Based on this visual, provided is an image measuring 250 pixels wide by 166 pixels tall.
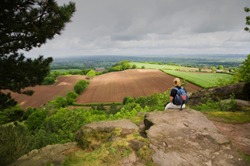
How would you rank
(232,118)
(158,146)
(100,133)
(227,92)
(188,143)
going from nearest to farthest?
(158,146) < (188,143) < (100,133) < (232,118) < (227,92)

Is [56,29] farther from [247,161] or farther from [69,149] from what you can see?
[247,161]

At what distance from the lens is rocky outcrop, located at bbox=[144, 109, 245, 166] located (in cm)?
348

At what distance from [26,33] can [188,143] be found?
9.08 m

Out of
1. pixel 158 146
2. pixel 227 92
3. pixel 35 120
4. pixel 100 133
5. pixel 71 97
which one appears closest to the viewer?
pixel 158 146

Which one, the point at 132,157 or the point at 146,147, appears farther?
the point at 146,147

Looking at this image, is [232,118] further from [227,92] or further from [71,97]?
[71,97]

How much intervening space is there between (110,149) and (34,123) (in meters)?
41.5

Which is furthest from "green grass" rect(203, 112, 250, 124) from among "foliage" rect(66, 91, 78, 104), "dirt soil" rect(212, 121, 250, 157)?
"foliage" rect(66, 91, 78, 104)

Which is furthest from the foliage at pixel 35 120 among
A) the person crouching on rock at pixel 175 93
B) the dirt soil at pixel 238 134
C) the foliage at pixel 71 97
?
the dirt soil at pixel 238 134

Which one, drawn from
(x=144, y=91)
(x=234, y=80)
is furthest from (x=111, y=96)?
(x=234, y=80)

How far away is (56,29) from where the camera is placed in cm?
634

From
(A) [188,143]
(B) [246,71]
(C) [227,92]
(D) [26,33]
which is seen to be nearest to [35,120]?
(D) [26,33]

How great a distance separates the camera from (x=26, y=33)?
6.09m

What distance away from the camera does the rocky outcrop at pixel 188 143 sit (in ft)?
11.4
